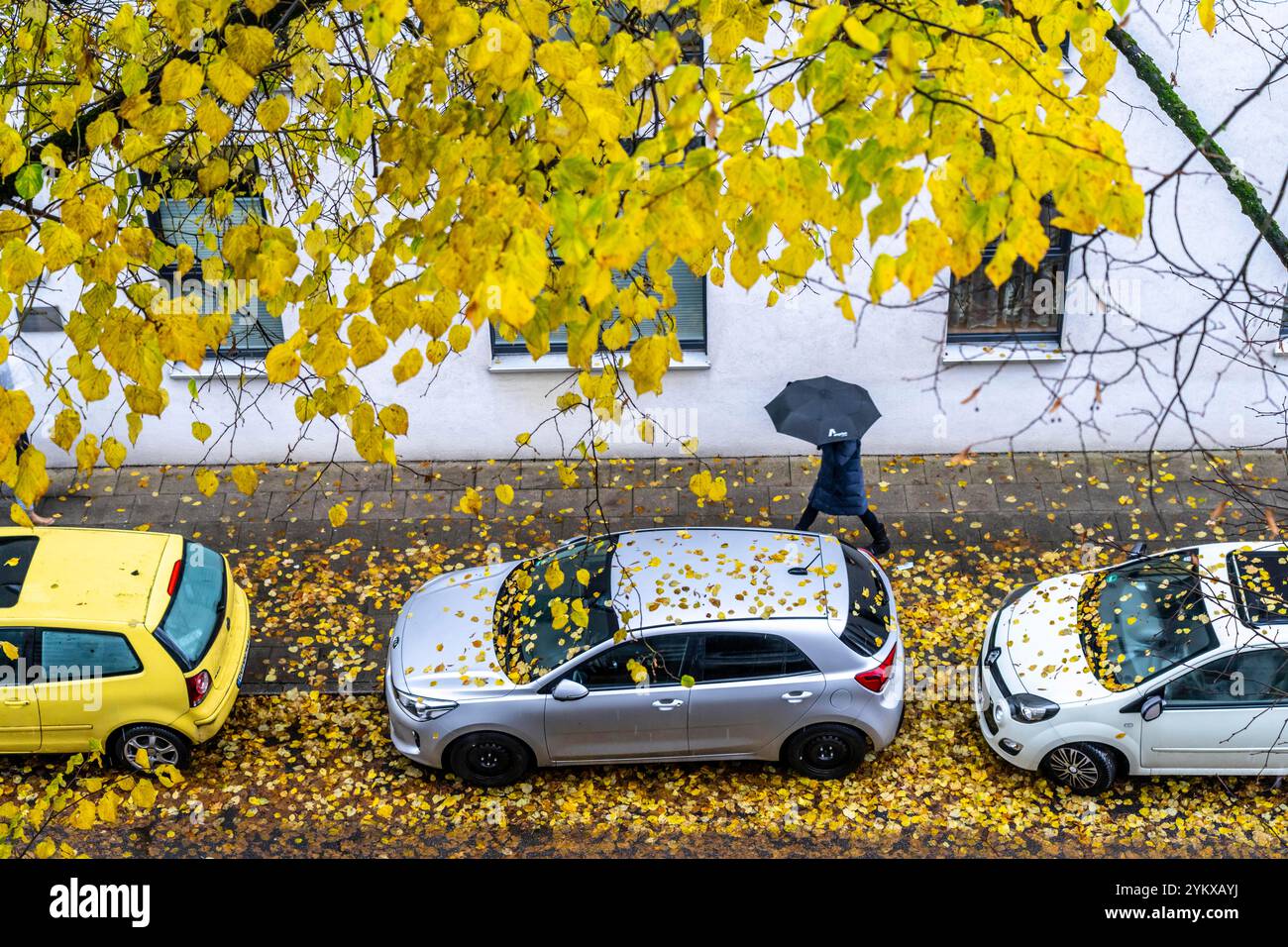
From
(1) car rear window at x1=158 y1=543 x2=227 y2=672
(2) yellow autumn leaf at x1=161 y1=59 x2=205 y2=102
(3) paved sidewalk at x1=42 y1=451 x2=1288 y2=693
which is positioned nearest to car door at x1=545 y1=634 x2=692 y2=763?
(1) car rear window at x1=158 y1=543 x2=227 y2=672

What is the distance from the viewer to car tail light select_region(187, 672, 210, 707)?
802 cm

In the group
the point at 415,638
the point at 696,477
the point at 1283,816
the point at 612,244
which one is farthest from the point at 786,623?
the point at 612,244

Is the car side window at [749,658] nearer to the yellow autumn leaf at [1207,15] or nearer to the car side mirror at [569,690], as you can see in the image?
the car side mirror at [569,690]

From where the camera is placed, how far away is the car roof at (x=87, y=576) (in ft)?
25.9

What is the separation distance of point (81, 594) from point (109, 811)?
1.71 meters

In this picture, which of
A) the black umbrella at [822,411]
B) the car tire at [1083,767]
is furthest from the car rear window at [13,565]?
the car tire at [1083,767]

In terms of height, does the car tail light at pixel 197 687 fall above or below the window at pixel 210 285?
below

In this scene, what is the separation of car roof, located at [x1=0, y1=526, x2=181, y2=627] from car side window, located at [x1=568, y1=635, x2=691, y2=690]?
9.82ft

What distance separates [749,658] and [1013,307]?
5030 mm

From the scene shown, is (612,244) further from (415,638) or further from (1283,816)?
(1283,816)

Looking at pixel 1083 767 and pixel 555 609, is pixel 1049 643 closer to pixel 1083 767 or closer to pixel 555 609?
pixel 1083 767

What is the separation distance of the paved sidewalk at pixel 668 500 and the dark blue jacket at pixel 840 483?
0.73m

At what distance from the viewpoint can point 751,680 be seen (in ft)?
25.8

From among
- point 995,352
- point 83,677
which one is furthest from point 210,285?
point 995,352
